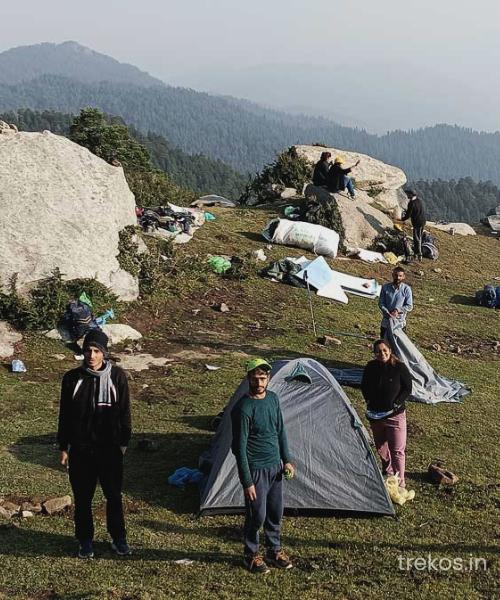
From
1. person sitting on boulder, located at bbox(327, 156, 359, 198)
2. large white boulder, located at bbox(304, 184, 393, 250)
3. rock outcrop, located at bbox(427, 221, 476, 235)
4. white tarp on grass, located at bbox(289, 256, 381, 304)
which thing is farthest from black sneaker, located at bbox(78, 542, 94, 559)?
rock outcrop, located at bbox(427, 221, 476, 235)

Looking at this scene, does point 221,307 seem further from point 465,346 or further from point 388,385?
point 388,385

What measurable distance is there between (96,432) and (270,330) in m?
11.2

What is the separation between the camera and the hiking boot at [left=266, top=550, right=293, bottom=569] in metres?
6.86

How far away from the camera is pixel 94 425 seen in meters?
6.65

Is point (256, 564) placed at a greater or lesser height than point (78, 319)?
greater

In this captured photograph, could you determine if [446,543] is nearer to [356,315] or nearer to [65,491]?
[65,491]

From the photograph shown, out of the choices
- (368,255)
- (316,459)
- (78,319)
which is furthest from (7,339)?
(368,255)

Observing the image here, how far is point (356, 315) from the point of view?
1950 centimetres

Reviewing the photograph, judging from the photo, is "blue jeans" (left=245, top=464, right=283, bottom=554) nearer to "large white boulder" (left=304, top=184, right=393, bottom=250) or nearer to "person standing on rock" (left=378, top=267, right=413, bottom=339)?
"person standing on rock" (left=378, top=267, right=413, bottom=339)

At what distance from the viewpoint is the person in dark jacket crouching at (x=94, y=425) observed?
6.61 metres

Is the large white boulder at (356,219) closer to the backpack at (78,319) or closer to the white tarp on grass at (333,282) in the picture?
the white tarp on grass at (333,282)

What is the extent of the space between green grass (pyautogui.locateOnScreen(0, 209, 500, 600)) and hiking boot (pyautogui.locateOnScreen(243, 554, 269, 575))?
82 millimetres

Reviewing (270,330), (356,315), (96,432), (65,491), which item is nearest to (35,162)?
(270,330)

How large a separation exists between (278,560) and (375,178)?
30.0 meters
